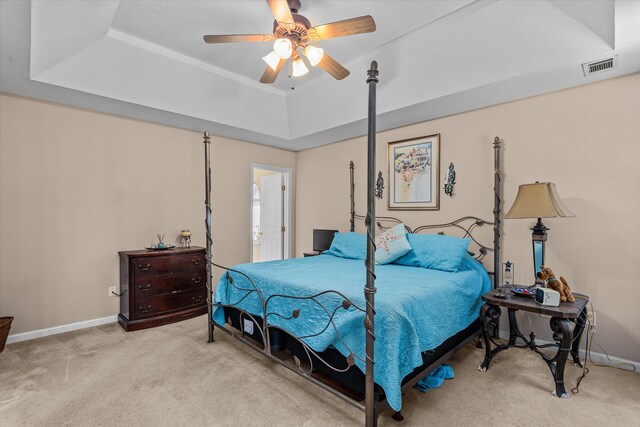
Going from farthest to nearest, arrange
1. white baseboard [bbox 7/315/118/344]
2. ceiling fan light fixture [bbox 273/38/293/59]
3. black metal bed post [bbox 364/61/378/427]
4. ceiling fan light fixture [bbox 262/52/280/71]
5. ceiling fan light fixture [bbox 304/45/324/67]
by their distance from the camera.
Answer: white baseboard [bbox 7/315/118/344] → ceiling fan light fixture [bbox 262/52/280/71] → ceiling fan light fixture [bbox 304/45/324/67] → ceiling fan light fixture [bbox 273/38/293/59] → black metal bed post [bbox 364/61/378/427]

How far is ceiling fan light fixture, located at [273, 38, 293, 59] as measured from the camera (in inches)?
84.7

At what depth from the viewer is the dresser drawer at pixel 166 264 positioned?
339cm

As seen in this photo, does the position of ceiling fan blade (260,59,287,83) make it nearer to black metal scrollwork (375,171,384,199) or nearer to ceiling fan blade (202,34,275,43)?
ceiling fan blade (202,34,275,43)

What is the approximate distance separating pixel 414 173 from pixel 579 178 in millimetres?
1606

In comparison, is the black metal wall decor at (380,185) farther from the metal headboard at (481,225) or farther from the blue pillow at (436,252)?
the blue pillow at (436,252)

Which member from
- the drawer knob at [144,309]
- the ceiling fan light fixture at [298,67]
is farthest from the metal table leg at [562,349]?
the drawer knob at [144,309]

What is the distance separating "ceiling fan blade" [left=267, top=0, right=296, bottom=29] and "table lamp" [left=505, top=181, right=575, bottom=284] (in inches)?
90.4

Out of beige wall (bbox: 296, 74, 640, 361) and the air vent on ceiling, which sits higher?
the air vent on ceiling

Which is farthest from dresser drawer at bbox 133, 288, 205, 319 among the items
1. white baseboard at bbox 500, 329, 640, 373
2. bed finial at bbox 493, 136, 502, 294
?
white baseboard at bbox 500, 329, 640, 373

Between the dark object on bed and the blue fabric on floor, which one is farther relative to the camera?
the dark object on bed

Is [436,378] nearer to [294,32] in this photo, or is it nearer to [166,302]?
[294,32]

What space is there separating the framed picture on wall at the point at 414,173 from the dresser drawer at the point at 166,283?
2703 mm

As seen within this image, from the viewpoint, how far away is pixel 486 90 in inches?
113

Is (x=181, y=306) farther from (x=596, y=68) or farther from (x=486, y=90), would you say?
(x=596, y=68)
